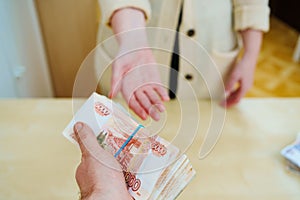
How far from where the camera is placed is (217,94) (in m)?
0.84

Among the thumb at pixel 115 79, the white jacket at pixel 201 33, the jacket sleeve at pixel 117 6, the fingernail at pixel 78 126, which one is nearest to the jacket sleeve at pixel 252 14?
the white jacket at pixel 201 33

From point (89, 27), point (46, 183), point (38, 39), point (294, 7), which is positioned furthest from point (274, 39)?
point (46, 183)

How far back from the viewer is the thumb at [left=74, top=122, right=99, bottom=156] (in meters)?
0.45

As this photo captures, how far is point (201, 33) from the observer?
30.5 inches

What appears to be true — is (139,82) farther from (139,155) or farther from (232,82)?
(232,82)

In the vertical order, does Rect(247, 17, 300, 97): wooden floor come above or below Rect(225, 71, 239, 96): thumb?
below

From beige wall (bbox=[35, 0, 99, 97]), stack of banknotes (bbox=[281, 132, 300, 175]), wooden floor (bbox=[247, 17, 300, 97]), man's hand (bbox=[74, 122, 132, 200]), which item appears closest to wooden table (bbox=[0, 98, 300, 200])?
stack of banknotes (bbox=[281, 132, 300, 175])

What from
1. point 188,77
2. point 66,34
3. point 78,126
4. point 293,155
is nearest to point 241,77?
point 188,77

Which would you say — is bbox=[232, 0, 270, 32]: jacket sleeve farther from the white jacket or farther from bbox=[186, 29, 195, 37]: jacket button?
bbox=[186, 29, 195, 37]: jacket button

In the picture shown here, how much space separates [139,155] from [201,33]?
42cm

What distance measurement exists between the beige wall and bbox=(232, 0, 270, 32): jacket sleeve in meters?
0.56

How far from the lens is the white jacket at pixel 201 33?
2.40 ft

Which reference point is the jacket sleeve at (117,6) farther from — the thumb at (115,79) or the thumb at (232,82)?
the thumb at (232,82)

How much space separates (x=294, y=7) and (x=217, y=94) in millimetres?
1669
